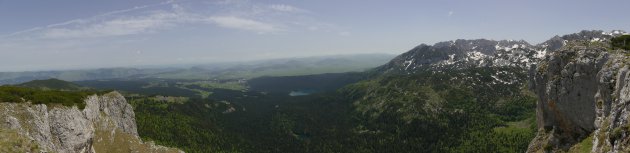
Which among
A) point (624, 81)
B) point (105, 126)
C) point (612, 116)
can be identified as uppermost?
point (624, 81)

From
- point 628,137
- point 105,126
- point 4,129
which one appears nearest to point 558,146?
point 628,137

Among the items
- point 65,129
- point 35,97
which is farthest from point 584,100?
point 35,97

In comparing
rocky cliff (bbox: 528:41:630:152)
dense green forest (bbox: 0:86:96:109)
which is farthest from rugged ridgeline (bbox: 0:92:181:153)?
rocky cliff (bbox: 528:41:630:152)

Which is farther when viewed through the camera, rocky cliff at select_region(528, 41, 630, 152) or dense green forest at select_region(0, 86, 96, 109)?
dense green forest at select_region(0, 86, 96, 109)

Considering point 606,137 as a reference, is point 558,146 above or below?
below

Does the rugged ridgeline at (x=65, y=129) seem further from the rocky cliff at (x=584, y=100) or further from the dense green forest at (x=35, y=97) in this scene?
the rocky cliff at (x=584, y=100)

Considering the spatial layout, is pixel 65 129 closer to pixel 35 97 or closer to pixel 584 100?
pixel 35 97

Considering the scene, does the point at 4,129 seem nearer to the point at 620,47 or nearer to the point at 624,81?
the point at 624,81

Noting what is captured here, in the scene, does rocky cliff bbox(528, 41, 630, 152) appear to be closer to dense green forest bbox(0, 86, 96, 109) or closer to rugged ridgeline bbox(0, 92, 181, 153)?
rugged ridgeline bbox(0, 92, 181, 153)
